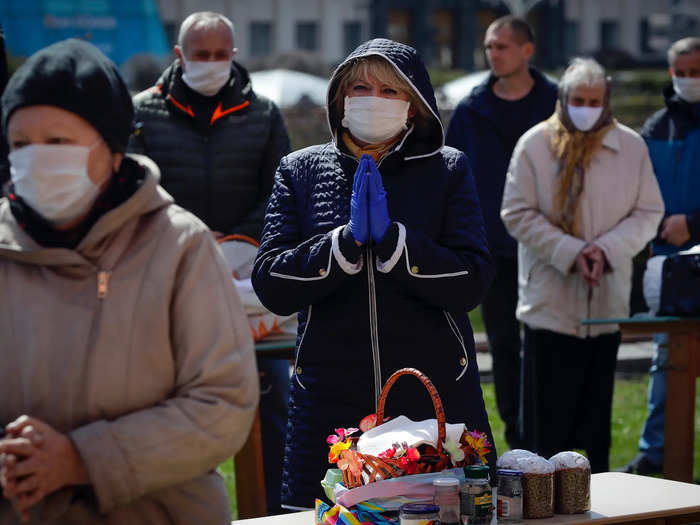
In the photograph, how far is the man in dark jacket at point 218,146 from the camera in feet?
19.8

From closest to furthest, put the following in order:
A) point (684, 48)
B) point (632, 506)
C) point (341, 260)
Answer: point (632, 506) < point (341, 260) < point (684, 48)

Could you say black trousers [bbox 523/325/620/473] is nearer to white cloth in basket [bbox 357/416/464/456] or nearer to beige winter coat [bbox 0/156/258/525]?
white cloth in basket [bbox 357/416/464/456]

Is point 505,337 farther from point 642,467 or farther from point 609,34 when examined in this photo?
point 609,34

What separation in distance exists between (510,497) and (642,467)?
3732 mm

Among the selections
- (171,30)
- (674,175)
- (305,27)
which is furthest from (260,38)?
(674,175)

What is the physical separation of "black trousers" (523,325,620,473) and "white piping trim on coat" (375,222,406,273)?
2.81m

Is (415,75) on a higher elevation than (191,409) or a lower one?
higher

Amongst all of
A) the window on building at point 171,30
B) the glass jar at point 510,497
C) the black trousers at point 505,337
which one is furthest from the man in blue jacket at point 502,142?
the window on building at point 171,30

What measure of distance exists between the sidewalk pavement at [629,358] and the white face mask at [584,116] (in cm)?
373

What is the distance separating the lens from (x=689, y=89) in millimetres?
7344

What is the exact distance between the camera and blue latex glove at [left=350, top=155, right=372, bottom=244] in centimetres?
402

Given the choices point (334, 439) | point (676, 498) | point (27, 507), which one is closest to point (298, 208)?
point (334, 439)

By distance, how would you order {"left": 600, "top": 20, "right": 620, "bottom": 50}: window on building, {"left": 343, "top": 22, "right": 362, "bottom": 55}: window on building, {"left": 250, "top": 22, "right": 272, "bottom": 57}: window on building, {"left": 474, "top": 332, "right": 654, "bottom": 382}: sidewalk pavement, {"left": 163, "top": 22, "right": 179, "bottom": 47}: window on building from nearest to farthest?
{"left": 474, "top": 332, "right": 654, "bottom": 382}: sidewalk pavement → {"left": 163, "top": 22, "right": 179, "bottom": 47}: window on building → {"left": 250, "top": 22, "right": 272, "bottom": 57}: window on building → {"left": 343, "top": 22, "right": 362, "bottom": 55}: window on building → {"left": 600, "top": 20, "right": 620, "bottom": 50}: window on building

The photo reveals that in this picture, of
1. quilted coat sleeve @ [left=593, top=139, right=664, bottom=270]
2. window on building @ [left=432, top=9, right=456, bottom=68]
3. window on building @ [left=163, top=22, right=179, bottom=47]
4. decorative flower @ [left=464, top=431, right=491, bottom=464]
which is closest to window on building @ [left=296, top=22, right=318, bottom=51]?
window on building @ [left=432, top=9, right=456, bottom=68]
